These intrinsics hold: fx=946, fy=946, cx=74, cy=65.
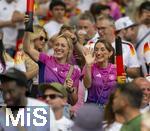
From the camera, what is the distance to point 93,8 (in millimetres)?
17703

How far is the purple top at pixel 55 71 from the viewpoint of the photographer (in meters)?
12.9

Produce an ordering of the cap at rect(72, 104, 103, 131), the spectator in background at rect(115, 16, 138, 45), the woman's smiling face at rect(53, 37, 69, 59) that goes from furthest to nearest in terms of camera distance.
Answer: the spectator in background at rect(115, 16, 138, 45) → the woman's smiling face at rect(53, 37, 69, 59) → the cap at rect(72, 104, 103, 131)

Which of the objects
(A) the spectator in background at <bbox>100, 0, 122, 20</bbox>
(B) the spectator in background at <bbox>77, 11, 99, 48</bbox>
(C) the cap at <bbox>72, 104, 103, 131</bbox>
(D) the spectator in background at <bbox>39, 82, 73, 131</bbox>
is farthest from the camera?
(A) the spectator in background at <bbox>100, 0, 122, 20</bbox>

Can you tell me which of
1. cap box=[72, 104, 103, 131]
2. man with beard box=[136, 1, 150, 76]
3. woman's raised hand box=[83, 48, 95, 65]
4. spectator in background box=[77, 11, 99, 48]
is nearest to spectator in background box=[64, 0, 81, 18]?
man with beard box=[136, 1, 150, 76]

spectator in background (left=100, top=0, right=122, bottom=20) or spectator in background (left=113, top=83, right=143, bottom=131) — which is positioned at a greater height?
spectator in background (left=100, top=0, right=122, bottom=20)

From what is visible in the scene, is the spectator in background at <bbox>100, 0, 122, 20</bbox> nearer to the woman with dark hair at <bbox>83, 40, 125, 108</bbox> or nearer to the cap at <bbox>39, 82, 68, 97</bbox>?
the woman with dark hair at <bbox>83, 40, 125, 108</bbox>

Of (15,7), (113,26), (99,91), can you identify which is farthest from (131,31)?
(99,91)

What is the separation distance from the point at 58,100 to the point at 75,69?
1463mm

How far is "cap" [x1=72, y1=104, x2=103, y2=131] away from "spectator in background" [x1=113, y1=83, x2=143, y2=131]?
0.88ft

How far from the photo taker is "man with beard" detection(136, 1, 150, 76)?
14383 millimetres

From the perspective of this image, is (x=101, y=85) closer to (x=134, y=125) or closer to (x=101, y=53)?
(x=101, y=53)

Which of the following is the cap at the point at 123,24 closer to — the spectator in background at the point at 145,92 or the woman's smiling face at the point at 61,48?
the woman's smiling face at the point at 61,48

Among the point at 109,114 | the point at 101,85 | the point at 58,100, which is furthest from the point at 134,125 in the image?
the point at 101,85

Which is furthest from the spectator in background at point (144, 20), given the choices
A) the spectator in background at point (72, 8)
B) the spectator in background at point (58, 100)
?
the spectator in background at point (58, 100)
